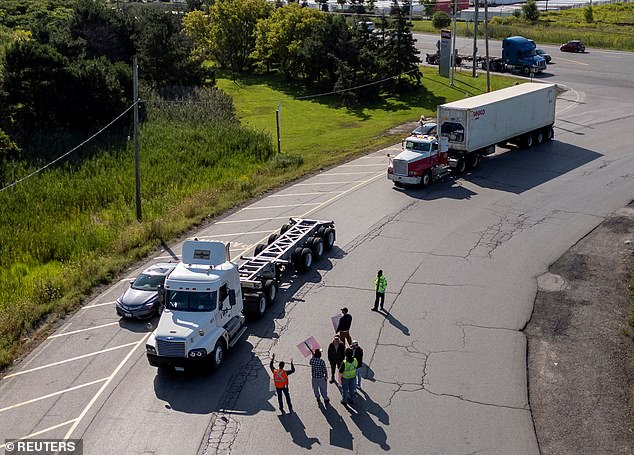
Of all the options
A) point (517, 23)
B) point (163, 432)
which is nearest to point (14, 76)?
point (163, 432)

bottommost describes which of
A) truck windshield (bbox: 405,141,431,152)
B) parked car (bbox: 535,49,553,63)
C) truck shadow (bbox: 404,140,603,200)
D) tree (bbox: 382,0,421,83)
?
truck shadow (bbox: 404,140,603,200)

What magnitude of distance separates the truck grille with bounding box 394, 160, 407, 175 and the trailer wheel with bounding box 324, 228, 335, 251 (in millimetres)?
8494

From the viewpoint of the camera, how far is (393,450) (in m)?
16.5

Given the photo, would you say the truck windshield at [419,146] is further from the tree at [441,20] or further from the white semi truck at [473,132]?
the tree at [441,20]

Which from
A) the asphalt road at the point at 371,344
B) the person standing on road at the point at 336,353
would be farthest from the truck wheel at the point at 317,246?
the person standing on road at the point at 336,353

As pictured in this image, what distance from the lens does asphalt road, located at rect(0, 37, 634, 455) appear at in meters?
17.3

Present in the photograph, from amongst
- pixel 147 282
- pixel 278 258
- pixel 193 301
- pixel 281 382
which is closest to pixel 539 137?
pixel 278 258

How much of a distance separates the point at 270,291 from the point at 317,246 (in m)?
4.22

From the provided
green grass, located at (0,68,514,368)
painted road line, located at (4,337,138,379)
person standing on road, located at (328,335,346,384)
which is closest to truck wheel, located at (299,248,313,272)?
painted road line, located at (4,337,138,379)

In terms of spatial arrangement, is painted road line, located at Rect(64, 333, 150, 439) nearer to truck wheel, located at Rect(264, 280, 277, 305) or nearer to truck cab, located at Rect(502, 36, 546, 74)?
truck wheel, located at Rect(264, 280, 277, 305)

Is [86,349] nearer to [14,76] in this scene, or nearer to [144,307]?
[144,307]

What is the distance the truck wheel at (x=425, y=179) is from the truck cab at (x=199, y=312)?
16597mm

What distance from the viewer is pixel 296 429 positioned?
17.4 m

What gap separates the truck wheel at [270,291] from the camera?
23500 mm
